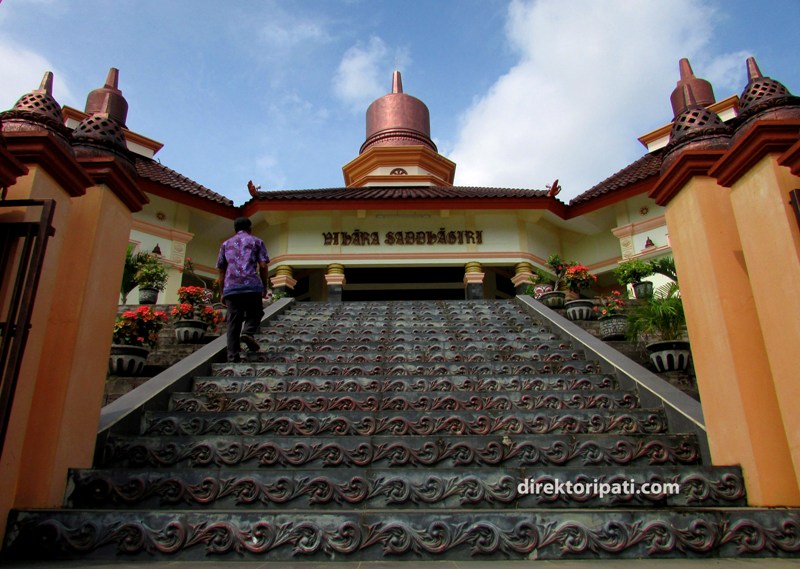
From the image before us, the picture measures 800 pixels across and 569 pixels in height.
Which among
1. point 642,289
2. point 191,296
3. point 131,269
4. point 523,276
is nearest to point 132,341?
point 191,296

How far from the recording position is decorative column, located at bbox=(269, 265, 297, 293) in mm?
14703

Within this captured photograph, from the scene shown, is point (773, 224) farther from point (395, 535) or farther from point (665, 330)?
point (665, 330)

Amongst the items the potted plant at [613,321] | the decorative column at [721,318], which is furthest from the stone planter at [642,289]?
the decorative column at [721,318]

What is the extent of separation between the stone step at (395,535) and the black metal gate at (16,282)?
604 millimetres

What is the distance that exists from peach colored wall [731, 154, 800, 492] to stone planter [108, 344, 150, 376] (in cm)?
538

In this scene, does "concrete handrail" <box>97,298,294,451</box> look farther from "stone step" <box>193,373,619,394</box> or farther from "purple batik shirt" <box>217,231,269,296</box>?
"purple batik shirt" <box>217,231,269,296</box>

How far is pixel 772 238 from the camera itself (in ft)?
10.4

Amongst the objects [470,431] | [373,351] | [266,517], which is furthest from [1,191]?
[373,351]

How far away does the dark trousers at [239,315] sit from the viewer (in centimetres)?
578

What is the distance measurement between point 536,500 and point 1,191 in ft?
10.9

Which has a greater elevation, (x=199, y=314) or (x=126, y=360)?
(x=199, y=314)

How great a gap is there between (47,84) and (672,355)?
5727 mm

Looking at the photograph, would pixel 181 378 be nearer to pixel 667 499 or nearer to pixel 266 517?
pixel 266 517

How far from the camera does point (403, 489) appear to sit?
320 centimetres
